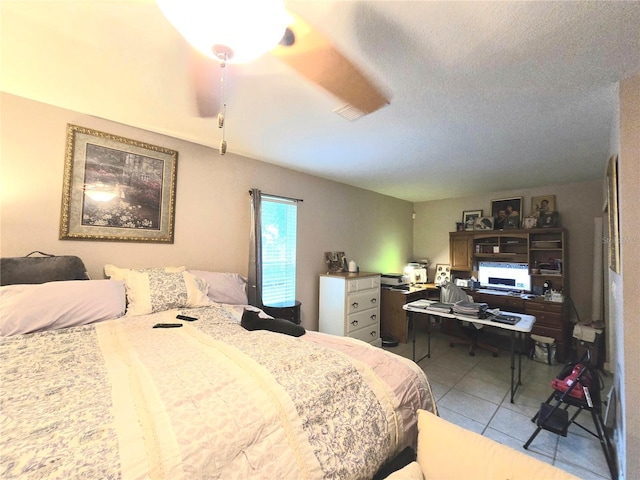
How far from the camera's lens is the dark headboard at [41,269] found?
1.69m

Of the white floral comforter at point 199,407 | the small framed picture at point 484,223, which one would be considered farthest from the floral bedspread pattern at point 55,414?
the small framed picture at point 484,223

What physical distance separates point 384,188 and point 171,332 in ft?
12.2

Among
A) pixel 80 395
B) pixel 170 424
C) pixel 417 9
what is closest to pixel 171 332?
pixel 80 395

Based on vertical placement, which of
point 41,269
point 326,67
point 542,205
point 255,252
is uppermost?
point 326,67

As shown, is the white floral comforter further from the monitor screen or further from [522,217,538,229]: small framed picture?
[522,217,538,229]: small framed picture

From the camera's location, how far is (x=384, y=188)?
4430 millimetres

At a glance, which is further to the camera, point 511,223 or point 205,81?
point 511,223

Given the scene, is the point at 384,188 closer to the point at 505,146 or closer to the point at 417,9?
the point at 505,146

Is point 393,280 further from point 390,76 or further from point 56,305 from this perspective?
point 56,305

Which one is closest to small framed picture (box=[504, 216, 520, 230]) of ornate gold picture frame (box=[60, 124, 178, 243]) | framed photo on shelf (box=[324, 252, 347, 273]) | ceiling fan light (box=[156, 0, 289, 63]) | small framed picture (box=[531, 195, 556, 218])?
small framed picture (box=[531, 195, 556, 218])

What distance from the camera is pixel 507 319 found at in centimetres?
245

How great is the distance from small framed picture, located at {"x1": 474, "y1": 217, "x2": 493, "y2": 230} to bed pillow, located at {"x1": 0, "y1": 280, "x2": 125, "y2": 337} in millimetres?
4959

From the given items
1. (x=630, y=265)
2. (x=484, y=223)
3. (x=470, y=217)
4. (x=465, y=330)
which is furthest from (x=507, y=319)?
(x=470, y=217)

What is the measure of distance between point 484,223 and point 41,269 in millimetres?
5428
